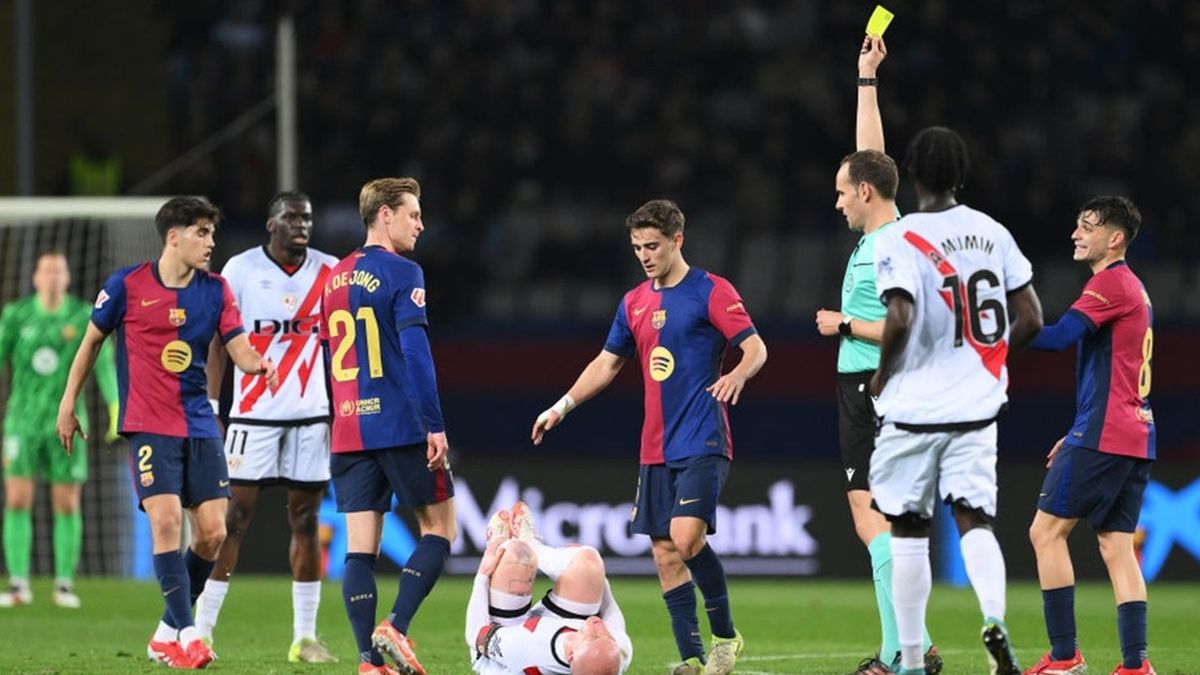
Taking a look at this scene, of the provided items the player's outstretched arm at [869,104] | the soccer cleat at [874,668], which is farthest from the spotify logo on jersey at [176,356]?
the soccer cleat at [874,668]

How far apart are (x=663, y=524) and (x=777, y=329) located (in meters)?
9.38

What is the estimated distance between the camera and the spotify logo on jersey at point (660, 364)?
8.85 metres

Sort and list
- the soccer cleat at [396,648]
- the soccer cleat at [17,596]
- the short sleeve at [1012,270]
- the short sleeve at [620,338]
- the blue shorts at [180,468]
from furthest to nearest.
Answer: the soccer cleat at [17,596] < the blue shorts at [180,468] < the short sleeve at [620,338] < the soccer cleat at [396,648] < the short sleeve at [1012,270]

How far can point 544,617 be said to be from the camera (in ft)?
26.3

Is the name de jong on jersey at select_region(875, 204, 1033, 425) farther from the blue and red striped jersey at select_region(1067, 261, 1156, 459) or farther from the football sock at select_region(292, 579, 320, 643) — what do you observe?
the football sock at select_region(292, 579, 320, 643)

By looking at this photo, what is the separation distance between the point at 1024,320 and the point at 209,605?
475cm

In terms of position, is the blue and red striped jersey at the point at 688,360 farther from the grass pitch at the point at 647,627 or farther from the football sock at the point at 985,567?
the football sock at the point at 985,567

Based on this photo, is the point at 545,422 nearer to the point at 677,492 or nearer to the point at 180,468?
the point at 677,492

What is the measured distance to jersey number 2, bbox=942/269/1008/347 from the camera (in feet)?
23.8

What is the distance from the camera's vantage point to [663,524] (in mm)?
8805

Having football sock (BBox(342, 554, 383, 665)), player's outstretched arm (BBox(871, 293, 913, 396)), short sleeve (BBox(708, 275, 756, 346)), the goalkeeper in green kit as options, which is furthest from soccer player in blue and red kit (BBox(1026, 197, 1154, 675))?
the goalkeeper in green kit

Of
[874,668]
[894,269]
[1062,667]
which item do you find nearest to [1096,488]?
[1062,667]

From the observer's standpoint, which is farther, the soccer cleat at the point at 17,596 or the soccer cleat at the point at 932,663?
the soccer cleat at the point at 17,596

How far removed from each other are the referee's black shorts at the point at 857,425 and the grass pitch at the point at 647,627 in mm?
1082
